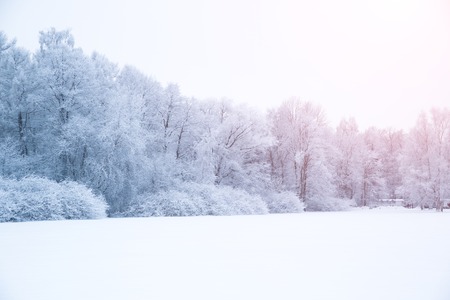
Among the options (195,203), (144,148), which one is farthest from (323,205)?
(144,148)

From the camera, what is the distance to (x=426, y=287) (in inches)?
182

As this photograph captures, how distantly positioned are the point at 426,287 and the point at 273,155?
33710mm

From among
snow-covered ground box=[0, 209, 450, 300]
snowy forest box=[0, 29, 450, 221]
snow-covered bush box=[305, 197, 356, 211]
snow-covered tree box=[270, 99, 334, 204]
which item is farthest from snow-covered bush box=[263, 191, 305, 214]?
snow-covered ground box=[0, 209, 450, 300]

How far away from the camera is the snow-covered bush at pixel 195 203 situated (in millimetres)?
21500

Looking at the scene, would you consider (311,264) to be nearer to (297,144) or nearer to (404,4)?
(404,4)

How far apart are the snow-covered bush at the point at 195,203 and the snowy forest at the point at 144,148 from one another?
0.07 meters

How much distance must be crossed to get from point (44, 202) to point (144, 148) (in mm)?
9644

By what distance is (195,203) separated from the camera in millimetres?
22875

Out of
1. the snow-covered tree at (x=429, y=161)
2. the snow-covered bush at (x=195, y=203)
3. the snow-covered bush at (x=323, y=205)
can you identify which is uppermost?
the snow-covered tree at (x=429, y=161)

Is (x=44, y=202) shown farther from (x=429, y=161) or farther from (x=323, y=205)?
(x=429, y=161)

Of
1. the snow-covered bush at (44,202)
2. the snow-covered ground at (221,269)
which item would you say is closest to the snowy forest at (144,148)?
the snow-covered bush at (44,202)

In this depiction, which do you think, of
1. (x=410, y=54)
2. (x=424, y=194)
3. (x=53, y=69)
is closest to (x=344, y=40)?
(x=410, y=54)

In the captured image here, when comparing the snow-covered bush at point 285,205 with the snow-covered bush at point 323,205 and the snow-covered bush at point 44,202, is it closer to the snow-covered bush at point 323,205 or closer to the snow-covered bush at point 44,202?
the snow-covered bush at point 323,205

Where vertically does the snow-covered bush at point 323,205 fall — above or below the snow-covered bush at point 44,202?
below
